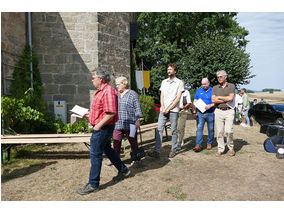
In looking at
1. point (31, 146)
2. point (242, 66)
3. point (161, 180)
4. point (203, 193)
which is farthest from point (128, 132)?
point (242, 66)

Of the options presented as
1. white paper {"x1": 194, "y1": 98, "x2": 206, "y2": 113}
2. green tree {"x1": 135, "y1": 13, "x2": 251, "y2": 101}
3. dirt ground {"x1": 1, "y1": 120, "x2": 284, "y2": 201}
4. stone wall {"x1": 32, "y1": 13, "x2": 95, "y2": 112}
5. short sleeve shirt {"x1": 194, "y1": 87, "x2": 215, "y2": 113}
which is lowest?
dirt ground {"x1": 1, "y1": 120, "x2": 284, "y2": 201}

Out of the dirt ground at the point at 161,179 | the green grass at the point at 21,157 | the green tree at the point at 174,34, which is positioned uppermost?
the green tree at the point at 174,34

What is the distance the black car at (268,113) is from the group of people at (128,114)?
5.66 meters

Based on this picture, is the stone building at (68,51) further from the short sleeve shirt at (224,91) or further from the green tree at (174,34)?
the green tree at (174,34)

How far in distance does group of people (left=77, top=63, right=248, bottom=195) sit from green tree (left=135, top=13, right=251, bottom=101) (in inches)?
520

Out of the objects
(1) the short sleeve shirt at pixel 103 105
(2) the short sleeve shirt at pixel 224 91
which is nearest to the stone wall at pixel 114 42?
(2) the short sleeve shirt at pixel 224 91

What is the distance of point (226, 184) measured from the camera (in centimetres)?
356

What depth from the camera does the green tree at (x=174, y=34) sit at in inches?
768

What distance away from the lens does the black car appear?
31.9ft

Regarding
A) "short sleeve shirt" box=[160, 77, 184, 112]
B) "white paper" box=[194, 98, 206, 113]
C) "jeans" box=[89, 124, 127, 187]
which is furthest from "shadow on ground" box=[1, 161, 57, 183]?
"white paper" box=[194, 98, 206, 113]

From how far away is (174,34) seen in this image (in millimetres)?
20797

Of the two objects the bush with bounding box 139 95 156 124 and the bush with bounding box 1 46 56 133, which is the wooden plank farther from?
the bush with bounding box 139 95 156 124

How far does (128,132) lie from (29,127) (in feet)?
10.7
